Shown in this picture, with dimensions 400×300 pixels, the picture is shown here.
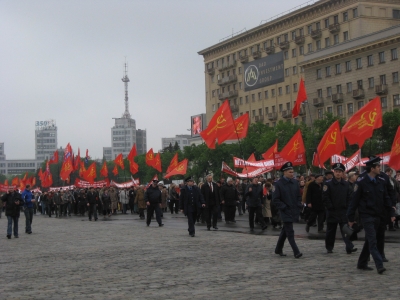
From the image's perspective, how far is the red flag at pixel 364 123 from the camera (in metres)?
28.4

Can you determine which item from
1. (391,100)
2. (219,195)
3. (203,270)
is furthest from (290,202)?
(391,100)

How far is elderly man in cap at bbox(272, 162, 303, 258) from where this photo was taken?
1402 cm

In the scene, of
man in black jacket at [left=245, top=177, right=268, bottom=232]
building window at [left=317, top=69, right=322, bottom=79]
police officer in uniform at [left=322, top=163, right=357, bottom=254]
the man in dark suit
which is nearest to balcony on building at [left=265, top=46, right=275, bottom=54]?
building window at [left=317, top=69, right=322, bottom=79]

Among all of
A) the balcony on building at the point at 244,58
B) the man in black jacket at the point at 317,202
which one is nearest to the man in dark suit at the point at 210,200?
the man in black jacket at the point at 317,202

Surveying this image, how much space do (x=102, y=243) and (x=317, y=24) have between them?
271 feet

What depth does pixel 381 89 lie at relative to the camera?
263ft

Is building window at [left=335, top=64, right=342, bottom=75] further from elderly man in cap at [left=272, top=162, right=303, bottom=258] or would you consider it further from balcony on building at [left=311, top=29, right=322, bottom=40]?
elderly man in cap at [left=272, top=162, right=303, bottom=258]

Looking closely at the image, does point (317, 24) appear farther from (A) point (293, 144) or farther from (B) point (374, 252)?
(B) point (374, 252)

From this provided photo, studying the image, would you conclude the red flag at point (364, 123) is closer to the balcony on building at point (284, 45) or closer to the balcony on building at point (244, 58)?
the balcony on building at point (284, 45)

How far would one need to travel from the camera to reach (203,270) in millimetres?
12477

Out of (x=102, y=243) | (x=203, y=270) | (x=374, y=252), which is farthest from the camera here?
(x=102, y=243)

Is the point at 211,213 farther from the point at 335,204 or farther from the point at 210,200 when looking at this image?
the point at 335,204

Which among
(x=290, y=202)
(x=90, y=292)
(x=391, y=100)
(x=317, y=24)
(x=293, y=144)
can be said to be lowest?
(x=90, y=292)

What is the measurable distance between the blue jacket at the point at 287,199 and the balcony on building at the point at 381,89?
224ft
